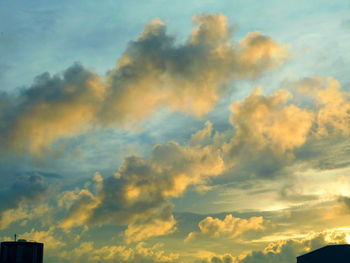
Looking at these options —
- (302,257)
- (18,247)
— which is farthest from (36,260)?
(302,257)

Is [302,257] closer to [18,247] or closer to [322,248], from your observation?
[322,248]

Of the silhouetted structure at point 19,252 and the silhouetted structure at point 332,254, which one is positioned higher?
the silhouetted structure at point 19,252

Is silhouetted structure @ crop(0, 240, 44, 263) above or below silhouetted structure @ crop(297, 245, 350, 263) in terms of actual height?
above

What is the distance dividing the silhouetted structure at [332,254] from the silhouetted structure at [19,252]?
68.5 meters

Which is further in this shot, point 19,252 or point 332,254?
point 332,254

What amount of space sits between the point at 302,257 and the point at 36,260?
67.8 meters

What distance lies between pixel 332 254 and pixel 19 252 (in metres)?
74.9

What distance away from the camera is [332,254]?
116 metres

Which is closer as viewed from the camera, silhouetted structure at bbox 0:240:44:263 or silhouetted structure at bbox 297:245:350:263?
silhouetted structure at bbox 297:245:350:263

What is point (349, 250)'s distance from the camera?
375 feet

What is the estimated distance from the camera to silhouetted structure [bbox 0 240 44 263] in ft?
375

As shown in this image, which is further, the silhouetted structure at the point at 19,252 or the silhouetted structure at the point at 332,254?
the silhouetted structure at the point at 19,252

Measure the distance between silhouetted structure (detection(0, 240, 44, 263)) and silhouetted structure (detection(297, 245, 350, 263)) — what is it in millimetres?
68480

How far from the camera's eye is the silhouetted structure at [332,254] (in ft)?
374
